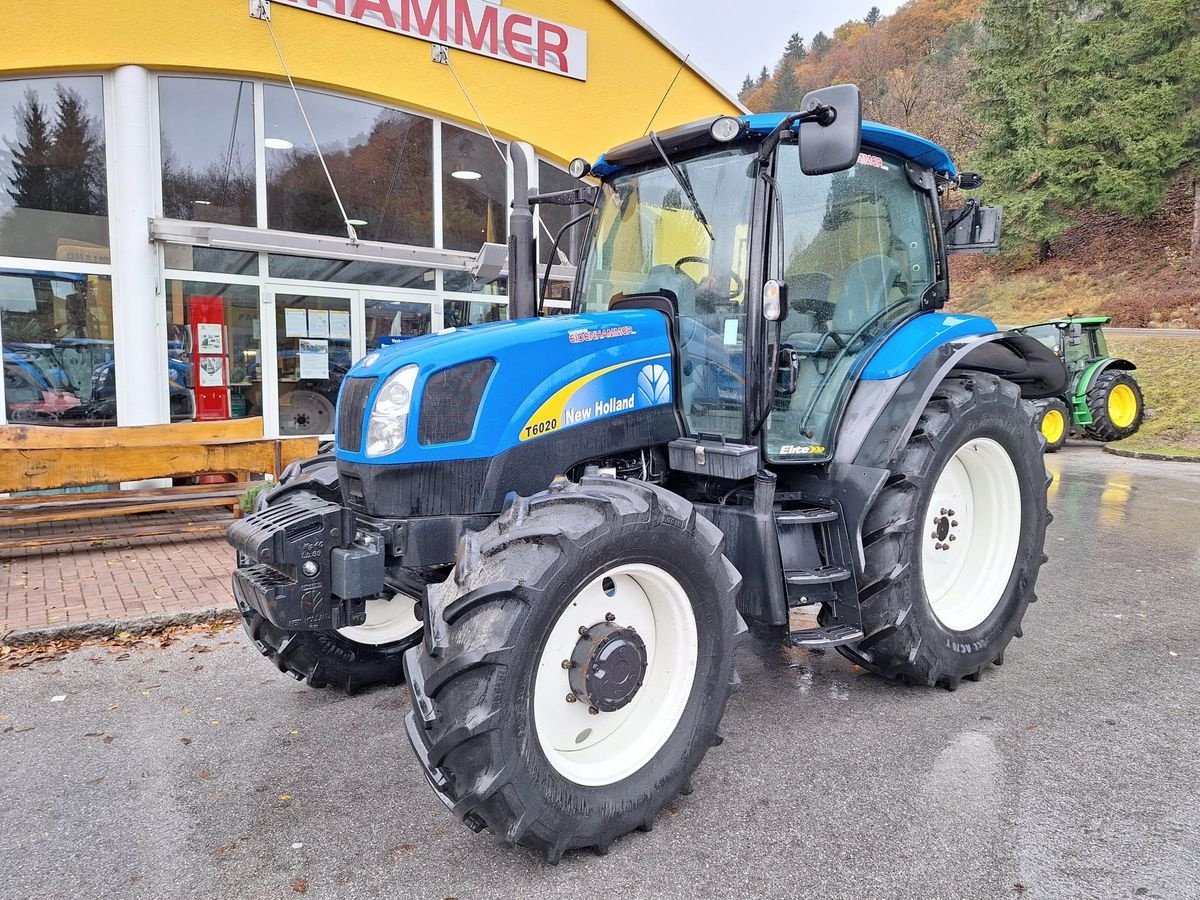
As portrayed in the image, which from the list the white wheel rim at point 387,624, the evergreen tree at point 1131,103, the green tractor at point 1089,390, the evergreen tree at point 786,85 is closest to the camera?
the white wheel rim at point 387,624

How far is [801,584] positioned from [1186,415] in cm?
1559

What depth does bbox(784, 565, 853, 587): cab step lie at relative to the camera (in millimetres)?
3299

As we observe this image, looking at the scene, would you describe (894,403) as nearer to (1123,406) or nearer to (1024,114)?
(1123,406)

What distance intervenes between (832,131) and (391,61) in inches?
333

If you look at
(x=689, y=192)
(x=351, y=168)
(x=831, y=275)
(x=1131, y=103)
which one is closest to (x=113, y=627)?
(x=689, y=192)

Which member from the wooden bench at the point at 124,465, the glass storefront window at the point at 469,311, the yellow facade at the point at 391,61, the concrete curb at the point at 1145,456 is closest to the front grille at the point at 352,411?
the wooden bench at the point at 124,465

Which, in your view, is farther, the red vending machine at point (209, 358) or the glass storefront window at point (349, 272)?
the glass storefront window at point (349, 272)

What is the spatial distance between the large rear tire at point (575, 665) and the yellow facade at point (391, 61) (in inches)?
224

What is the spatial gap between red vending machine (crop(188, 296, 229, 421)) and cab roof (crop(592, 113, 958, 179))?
6495 mm

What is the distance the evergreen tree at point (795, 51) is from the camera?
61.7 m

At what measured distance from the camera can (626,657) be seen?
2654mm

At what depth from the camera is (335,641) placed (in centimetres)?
366

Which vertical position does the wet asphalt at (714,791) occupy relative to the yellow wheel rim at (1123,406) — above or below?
below

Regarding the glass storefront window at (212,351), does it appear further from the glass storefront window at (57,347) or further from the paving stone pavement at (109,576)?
the paving stone pavement at (109,576)
